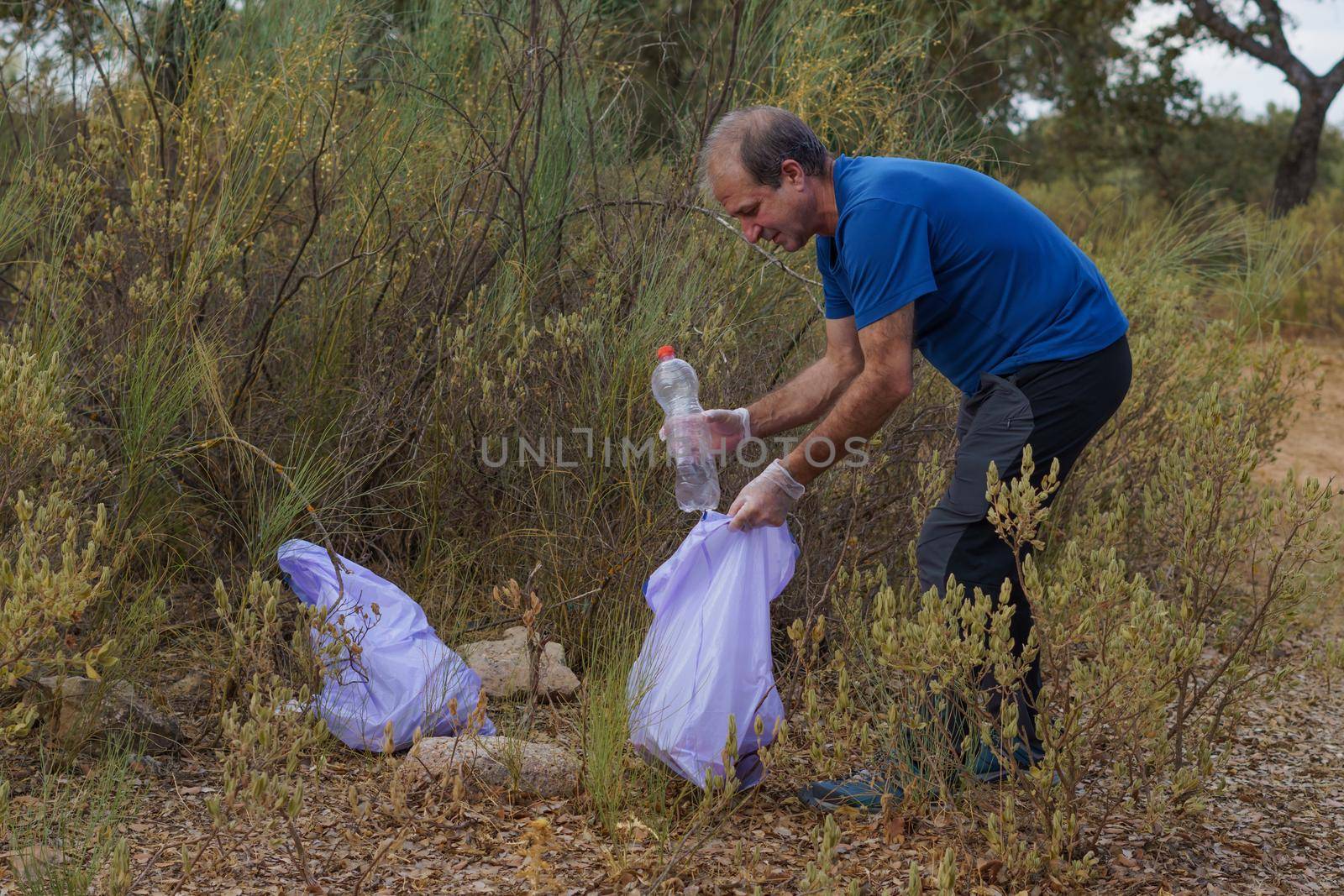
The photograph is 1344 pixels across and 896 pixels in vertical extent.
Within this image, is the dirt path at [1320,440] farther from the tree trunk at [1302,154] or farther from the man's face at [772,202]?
the man's face at [772,202]

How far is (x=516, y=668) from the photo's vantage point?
3.23 meters

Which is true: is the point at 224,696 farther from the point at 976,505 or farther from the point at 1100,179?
the point at 1100,179

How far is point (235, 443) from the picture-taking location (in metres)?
3.47

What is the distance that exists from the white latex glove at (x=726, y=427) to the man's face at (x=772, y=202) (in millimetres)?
451

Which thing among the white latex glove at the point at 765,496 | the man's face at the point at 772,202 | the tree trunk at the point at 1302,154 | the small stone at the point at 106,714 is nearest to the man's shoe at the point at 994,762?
the white latex glove at the point at 765,496

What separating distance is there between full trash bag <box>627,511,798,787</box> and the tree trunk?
10807 mm

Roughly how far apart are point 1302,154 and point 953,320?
11.1 m

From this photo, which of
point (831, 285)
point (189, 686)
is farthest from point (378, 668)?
point (831, 285)

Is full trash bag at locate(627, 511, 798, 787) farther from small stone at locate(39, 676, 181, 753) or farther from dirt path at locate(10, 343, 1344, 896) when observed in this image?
small stone at locate(39, 676, 181, 753)

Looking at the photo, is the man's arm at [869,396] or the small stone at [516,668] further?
the small stone at [516,668]

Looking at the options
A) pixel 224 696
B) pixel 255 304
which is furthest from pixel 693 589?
pixel 255 304

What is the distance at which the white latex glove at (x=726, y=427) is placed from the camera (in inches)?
120

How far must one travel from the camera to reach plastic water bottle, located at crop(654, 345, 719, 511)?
3059 mm

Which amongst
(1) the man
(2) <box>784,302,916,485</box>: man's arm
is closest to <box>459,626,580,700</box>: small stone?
(1) the man
